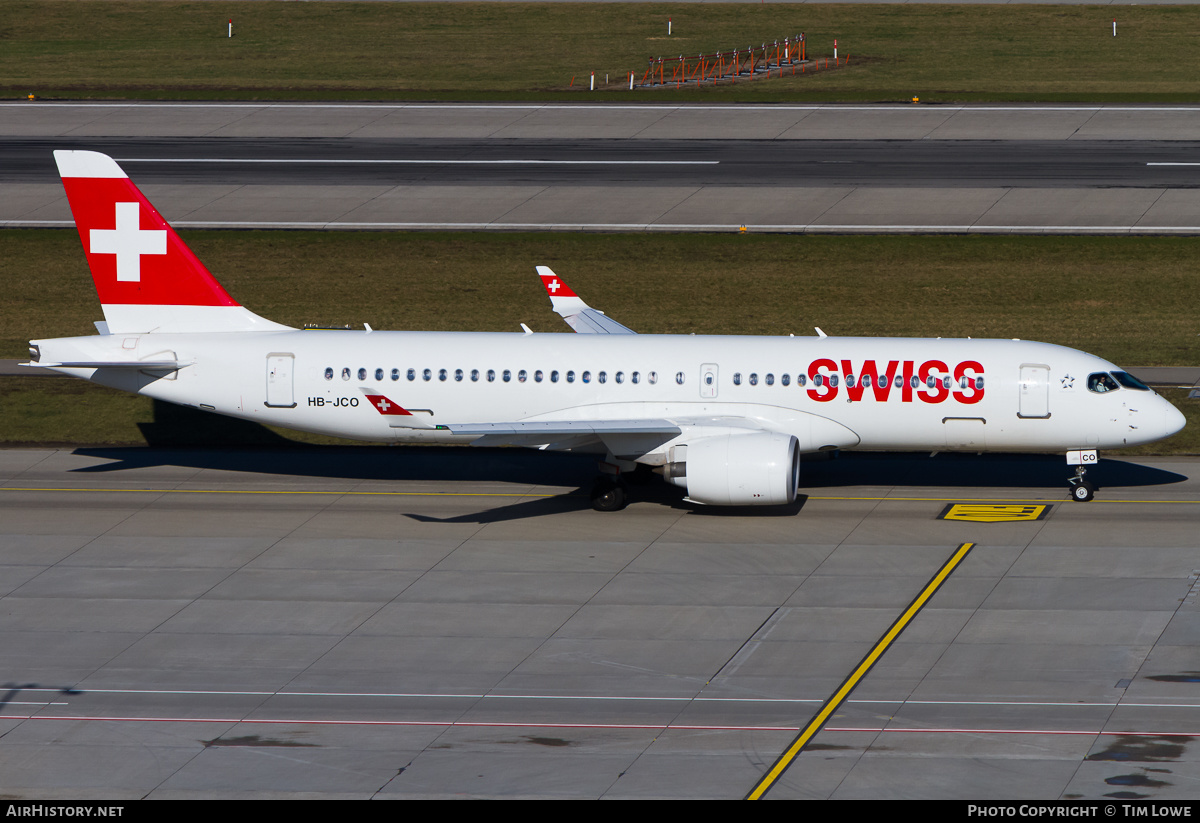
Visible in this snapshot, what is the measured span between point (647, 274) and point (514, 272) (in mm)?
4721

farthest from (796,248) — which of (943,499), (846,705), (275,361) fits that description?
(846,705)

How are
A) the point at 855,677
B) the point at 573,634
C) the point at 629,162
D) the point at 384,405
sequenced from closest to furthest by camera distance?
the point at 855,677 → the point at 573,634 → the point at 384,405 → the point at 629,162

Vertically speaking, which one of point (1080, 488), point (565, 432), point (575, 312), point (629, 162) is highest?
point (629, 162)

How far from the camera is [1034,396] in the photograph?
1340 inches

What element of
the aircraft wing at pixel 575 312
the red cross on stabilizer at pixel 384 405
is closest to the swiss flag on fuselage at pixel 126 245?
the red cross on stabilizer at pixel 384 405

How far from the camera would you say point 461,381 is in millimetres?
35188

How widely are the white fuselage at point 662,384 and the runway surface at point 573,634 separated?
2.03 m

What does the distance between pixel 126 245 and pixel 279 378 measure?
4930 millimetres

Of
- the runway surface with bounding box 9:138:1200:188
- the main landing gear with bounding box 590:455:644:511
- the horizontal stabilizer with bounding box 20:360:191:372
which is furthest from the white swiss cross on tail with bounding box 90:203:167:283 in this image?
the runway surface with bounding box 9:138:1200:188

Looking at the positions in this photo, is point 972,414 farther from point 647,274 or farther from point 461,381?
point 647,274

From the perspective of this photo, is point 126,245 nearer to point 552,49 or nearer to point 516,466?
point 516,466

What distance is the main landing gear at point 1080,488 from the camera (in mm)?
35062

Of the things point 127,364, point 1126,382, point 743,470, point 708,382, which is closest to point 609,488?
point 708,382

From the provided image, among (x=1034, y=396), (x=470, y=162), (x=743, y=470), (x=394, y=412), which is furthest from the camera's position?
(x=470, y=162)
